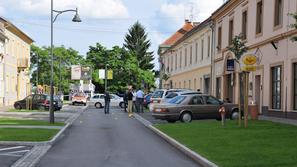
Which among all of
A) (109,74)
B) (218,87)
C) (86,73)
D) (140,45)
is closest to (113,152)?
(218,87)

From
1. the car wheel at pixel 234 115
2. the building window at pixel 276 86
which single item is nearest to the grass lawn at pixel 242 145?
the car wheel at pixel 234 115

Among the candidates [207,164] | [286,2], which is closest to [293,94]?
[286,2]

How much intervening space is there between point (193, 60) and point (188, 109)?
29.1 m

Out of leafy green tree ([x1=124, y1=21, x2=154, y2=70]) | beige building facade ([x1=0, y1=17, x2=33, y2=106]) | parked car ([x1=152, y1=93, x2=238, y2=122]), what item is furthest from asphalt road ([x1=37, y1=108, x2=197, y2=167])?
leafy green tree ([x1=124, y1=21, x2=154, y2=70])

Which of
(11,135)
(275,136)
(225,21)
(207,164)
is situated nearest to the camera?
(207,164)

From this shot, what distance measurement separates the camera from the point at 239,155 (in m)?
12.6

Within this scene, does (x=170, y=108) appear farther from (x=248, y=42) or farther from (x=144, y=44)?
(x=144, y=44)

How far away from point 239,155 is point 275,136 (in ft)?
15.6

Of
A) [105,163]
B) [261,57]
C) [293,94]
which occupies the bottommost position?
[105,163]

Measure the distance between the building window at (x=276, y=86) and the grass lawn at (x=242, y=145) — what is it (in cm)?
825

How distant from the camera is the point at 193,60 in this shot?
55344 mm

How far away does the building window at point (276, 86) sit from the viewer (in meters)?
27.7

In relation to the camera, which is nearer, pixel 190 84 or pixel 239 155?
pixel 239 155

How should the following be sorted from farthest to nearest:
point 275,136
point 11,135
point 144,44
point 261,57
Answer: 1. point 144,44
2. point 261,57
3. point 11,135
4. point 275,136
